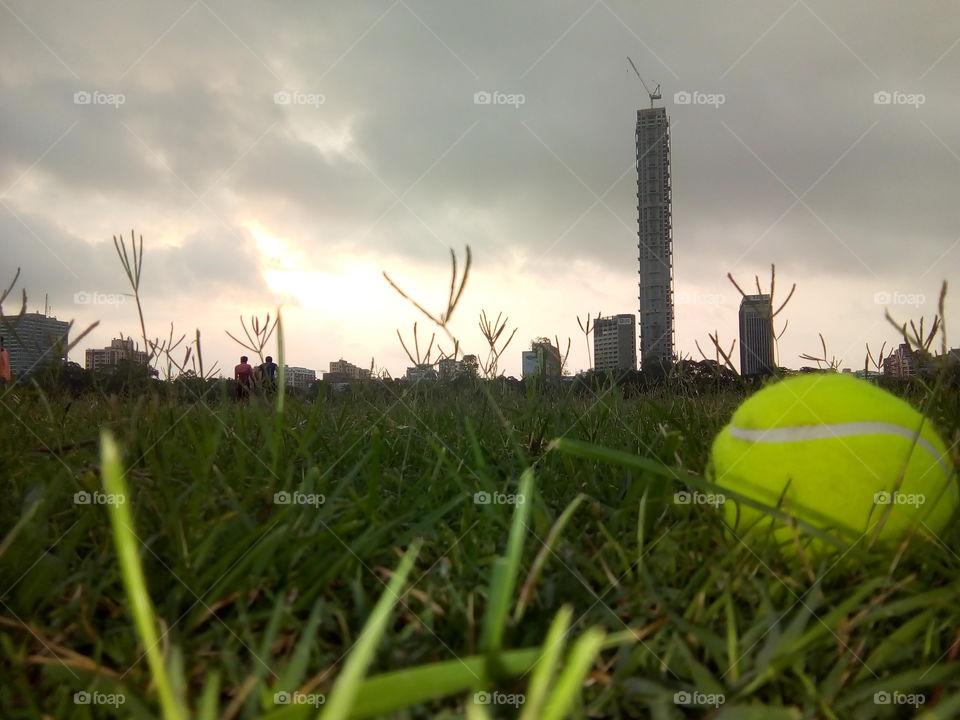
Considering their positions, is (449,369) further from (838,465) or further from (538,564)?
(538,564)

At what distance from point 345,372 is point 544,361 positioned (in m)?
1.71

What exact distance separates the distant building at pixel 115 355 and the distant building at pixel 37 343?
0.27 m

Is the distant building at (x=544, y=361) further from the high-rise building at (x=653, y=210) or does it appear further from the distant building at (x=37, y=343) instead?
the high-rise building at (x=653, y=210)

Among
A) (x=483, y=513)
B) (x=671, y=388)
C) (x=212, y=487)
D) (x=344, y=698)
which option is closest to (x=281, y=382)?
(x=212, y=487)

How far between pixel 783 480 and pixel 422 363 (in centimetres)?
189

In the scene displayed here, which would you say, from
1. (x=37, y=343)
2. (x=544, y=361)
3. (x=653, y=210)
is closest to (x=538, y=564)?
(x=544, y=361)

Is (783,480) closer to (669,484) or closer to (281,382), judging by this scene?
(669,484)

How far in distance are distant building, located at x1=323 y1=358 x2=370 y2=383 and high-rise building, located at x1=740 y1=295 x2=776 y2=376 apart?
251 centimetres

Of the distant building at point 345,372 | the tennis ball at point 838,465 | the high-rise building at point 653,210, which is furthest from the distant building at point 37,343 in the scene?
the high-rise building at point 653,210

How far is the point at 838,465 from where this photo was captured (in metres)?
1.94

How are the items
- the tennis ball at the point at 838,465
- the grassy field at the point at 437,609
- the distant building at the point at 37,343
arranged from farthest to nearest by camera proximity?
the distant building at the point at 37,343
the tennis ball at the point at 838,465
the grassy field at the point at 437,609

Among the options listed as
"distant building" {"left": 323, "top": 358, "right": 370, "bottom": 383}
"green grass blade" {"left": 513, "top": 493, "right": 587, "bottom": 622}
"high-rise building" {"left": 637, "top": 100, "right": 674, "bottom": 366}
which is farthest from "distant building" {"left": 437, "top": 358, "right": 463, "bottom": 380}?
"high-rise building" {"left": 637, "top": 100, "right": 674, "bottom": 366}

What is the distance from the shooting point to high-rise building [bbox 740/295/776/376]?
2684mm

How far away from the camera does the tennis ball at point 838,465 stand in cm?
186
